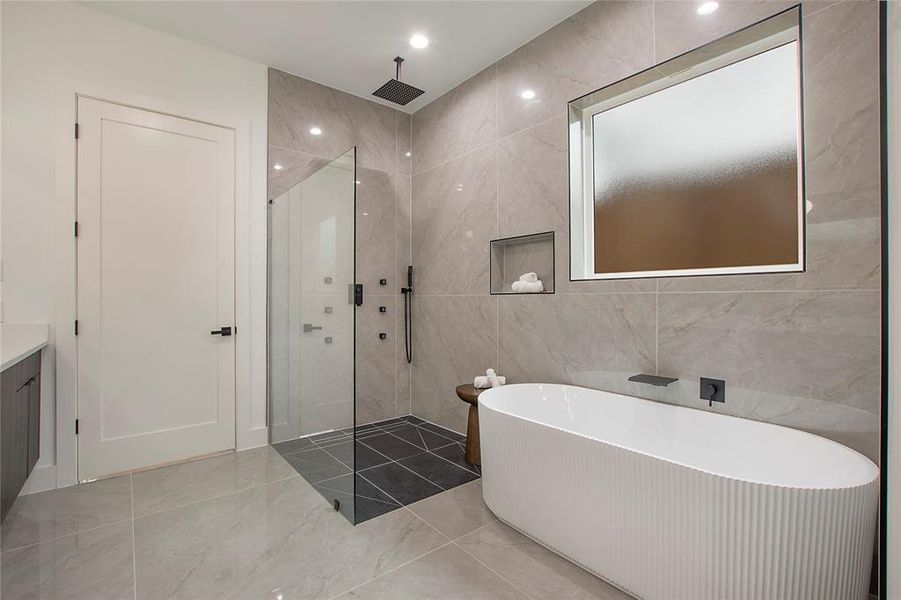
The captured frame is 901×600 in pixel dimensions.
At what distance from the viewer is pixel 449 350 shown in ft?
11.8

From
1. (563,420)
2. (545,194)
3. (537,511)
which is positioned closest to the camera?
(537,511)

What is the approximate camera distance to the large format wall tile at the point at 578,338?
2354 millimetres

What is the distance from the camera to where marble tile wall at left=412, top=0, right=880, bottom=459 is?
1.67 metres

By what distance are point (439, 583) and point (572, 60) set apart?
2.94 m

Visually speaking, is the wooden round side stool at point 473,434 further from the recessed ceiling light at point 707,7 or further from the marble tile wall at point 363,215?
the recessed ceiling light at point 707,7

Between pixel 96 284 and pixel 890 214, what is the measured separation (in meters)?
3.43

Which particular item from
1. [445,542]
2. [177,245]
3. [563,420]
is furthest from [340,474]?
[177,245]

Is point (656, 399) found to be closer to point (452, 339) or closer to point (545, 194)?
point (545, 194)

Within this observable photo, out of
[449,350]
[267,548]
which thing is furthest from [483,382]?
[267,548]

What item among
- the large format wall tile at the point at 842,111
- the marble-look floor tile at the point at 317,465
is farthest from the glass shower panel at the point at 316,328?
the large format wall tile at the point at 842,111

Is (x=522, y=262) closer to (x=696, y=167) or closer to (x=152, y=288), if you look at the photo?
(x=696, y=167)

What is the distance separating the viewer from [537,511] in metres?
1.89

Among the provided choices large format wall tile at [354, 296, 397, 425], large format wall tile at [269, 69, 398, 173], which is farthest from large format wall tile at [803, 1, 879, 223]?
large format wall tile at [354, 296, 397, 425]

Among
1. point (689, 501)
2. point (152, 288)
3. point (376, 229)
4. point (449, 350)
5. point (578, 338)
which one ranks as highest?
point (376, 229)
